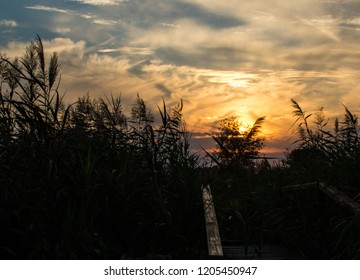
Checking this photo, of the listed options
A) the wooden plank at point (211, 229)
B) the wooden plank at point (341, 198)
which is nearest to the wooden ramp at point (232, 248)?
the wooden plank at point (211, 229)

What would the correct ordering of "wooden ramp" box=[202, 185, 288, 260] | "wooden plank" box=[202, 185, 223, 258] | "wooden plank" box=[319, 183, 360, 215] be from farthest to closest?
"wooden plank" box=[319, 183, 360, 215], "wooden ramp" box=[202, 185, 288, 260], "wooden plank" box=[202, 185, 223, 258]

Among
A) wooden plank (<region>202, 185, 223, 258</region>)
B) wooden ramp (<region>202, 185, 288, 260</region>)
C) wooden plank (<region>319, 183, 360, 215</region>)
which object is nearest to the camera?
wooden plank (<region>202, 185, 223, 258</region>)

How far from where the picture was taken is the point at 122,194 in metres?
6.04

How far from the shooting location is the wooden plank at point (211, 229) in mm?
4477

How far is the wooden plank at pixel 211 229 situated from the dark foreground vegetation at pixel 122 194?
0.18 metres

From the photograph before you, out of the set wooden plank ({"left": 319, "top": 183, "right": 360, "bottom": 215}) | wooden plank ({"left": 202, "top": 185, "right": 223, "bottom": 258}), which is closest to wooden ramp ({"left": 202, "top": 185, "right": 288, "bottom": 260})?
wooden plank ({"left": 202, "top": 185, "right": 223, "bottom": 258})

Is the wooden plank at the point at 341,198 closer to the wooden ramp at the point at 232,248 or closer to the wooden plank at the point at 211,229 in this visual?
the wooden ramp at the point at 232,248

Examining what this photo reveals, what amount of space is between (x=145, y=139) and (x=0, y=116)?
1974 mm

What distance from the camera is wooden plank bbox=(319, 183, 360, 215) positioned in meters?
5.48

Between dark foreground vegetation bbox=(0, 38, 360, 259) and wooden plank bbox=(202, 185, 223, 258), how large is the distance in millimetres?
183

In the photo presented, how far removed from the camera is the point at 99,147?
22.3ft

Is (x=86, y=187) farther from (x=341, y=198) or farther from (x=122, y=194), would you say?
(x=341, y=198)

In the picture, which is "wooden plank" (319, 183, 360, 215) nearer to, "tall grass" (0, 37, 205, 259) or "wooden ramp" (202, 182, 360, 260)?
"wooden ramp" (202, 182, 360, 260)
